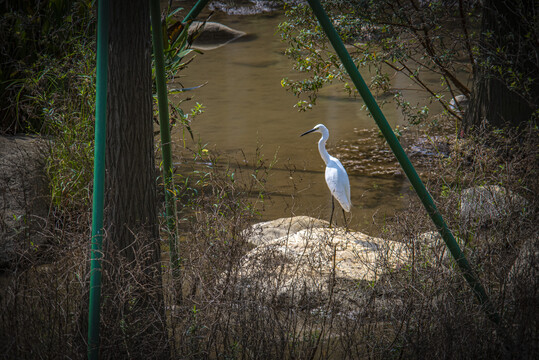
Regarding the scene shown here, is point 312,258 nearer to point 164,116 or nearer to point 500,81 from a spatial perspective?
point 164,116

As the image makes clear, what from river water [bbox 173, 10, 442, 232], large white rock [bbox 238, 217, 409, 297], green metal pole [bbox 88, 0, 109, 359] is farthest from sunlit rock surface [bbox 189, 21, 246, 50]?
green metal pole [bbox 88, 0, 109, 359]

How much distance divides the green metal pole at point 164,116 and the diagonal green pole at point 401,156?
0.76 m

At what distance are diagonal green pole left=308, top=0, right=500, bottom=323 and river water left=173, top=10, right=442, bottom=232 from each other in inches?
53.9

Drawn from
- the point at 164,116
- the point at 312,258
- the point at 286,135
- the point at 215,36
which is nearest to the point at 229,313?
the point at 312,258

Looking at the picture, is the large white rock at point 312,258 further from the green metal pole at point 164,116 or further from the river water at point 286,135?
the green metal pole at point 164,116

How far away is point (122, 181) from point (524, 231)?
187cm

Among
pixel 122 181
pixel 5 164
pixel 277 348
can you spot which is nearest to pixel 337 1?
pixel 5 164

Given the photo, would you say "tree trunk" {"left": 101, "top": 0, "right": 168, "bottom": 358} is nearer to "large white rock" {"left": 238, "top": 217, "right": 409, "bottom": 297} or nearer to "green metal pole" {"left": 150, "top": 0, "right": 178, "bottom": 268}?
"green metal pole" {"left": 150, "top": 0, "right": 178, "bottom": 268}

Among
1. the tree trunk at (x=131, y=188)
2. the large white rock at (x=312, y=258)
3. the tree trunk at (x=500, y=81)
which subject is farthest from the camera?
the tree trunk at (x=500, y=81)

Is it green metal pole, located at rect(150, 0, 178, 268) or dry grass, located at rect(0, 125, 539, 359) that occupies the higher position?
green metal pole, located at rect(150, 0, 178, 268)

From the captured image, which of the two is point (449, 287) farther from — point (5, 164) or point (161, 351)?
point (5, 164)

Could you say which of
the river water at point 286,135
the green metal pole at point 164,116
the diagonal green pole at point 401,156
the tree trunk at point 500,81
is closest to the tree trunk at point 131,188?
the green metal pole at point 164,116

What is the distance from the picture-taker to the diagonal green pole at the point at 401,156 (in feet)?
7.11

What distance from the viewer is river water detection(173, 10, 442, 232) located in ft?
17.8
